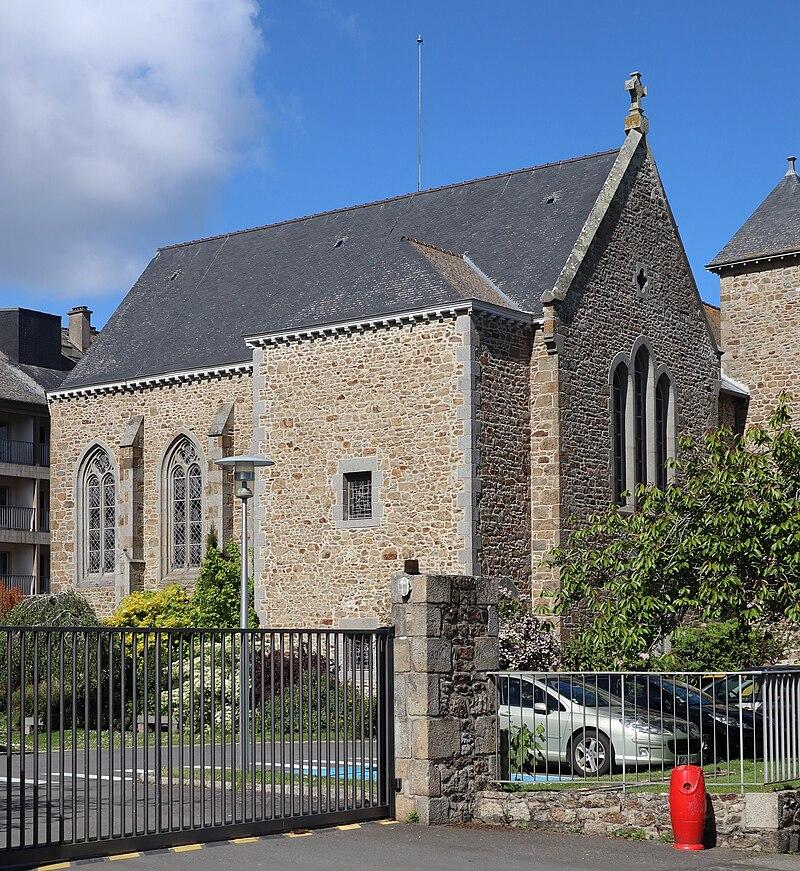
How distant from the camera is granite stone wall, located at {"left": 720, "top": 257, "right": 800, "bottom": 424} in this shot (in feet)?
115

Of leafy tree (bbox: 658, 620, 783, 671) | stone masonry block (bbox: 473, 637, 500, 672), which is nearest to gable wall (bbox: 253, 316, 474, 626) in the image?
leafy tree (bbox: 658, 620, 783, 671)

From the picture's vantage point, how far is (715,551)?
63.0 ft

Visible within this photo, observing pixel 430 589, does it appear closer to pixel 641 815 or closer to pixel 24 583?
pixel 641 815

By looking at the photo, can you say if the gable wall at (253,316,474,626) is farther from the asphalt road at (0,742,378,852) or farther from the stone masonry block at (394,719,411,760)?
the asphalt road at (0,742,378,852)

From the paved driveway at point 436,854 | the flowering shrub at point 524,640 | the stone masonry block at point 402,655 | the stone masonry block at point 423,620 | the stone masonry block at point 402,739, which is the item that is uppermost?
the stone masonry block at point 423,620

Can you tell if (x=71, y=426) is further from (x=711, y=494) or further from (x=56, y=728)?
(x=56, y=728)

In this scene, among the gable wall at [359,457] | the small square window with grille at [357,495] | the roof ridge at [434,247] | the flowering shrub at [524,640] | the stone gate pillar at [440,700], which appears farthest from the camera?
the roof ridge at [434,247]

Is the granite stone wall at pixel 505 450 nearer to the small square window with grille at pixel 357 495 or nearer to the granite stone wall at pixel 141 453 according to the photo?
the small square window with grille at pixel 357 495

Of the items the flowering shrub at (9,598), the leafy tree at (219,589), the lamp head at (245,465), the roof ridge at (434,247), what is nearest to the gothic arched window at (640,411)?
the roof ridge at (434,247)

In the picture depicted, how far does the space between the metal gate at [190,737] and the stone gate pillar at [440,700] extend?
238 mm

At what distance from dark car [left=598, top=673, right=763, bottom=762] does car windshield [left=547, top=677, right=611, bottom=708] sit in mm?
141

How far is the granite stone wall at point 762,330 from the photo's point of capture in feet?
115

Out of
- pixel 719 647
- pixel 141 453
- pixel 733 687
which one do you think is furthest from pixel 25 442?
pixel 733 687

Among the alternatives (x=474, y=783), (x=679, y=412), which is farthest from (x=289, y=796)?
(x=679, y=412)
